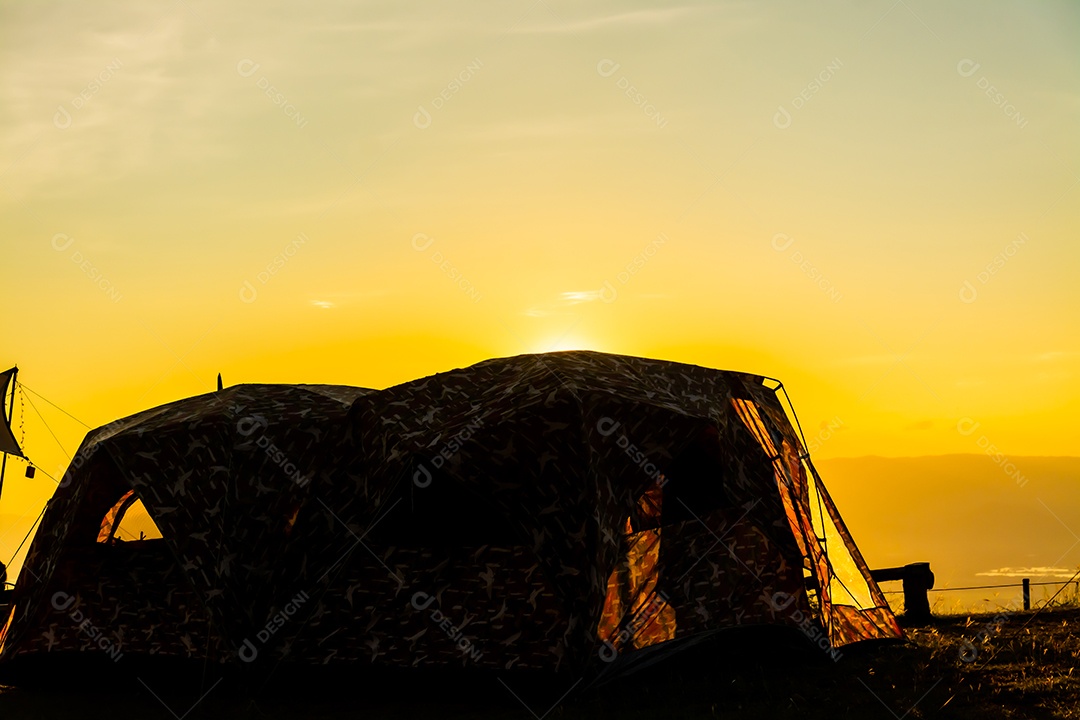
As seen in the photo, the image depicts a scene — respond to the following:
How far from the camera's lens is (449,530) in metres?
11.0

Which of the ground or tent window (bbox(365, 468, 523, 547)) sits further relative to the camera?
tent window (bbox(365, 468, 523, 547))

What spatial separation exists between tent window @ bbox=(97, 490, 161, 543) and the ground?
164 cm

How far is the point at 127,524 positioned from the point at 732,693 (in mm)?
7093

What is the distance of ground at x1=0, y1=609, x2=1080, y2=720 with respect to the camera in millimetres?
9594

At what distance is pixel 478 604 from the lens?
10.6 metres

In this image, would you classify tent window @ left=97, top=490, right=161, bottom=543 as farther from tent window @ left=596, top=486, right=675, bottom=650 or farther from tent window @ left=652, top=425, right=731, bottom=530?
tent window @ left=652, top=425, right=731, bottom=530

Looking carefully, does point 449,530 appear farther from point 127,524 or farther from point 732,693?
point 127,524

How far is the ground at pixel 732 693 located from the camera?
9.59 m

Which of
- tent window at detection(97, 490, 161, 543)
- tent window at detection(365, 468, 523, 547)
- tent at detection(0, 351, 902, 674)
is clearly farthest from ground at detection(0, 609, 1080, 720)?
tent window at detection(97, 490, 161, 543)

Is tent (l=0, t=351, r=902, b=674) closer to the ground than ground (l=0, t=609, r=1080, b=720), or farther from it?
farther from it

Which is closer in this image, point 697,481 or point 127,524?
point 697,481

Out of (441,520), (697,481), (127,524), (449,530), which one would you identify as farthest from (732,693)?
(127,524)

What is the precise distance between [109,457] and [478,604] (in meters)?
4.68

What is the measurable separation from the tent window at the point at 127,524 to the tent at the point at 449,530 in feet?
0.09
